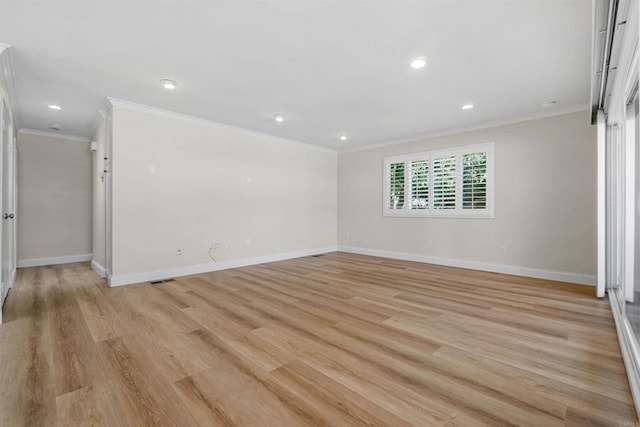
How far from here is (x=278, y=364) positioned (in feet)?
6.53

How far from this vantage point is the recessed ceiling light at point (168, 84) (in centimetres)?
333

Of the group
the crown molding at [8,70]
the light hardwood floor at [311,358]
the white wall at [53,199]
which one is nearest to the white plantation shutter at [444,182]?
the light hardwood floor at [311,358]

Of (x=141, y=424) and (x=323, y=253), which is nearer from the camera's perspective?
(x=141, y=424)

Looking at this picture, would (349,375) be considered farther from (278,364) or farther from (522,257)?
(522,257)

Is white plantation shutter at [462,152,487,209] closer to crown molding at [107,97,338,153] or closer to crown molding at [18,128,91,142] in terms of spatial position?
crown molding at [107,97,338,153]

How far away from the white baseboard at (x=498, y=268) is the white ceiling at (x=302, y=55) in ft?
7.85

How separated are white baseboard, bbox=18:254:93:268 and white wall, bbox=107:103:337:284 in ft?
9.61

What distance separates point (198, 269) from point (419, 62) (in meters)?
4.27

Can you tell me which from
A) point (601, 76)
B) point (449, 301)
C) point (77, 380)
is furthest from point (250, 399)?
point (601, 76)

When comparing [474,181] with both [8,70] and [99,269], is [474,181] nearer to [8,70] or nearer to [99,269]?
[8,70]

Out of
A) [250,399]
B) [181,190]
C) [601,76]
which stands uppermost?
[601,76]

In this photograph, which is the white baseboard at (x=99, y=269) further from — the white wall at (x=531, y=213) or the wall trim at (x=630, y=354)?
the wall trim at (x=630, y=354)

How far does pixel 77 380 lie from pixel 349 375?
1.69m

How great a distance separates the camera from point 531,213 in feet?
14.8
